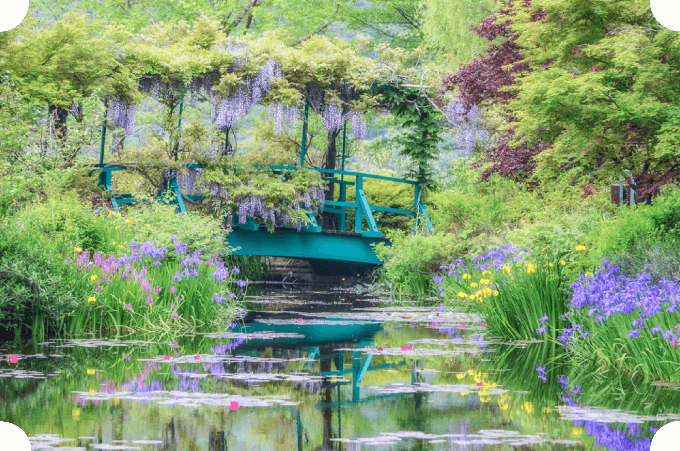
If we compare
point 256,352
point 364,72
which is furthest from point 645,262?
point 364,72

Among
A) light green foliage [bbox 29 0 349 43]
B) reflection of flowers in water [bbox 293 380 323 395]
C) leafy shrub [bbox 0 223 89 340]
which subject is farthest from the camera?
light green foliage [bbox 29 0 349 43]

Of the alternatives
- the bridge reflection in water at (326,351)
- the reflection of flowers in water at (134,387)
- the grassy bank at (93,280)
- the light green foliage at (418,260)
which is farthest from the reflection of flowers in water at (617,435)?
the light green foliage at (418,260)

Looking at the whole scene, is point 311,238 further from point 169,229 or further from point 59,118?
point 169,229

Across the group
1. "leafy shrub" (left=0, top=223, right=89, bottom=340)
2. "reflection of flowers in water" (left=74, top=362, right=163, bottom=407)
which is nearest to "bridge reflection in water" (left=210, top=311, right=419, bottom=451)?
"reflection of flowers in water" (left=74, top=362, right=163, bottom=407)

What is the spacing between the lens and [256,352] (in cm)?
620

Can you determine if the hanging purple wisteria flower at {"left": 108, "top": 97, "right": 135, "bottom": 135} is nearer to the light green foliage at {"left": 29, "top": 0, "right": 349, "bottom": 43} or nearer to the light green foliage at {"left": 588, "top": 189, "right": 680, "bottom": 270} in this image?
the light green foliage at {"left": 29, "top": 0, "right": 349, "bottom": 43}

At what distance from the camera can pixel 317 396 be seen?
14.6 feet

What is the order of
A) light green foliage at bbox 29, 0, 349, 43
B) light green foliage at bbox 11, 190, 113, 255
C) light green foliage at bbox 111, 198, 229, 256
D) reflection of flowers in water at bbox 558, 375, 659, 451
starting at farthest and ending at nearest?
light green foliage at bbox 29, 0, 349, 43
light green foliage at bbox 111, 198, 229, 256
light green foliage at bbox 11, 190, 113, 255
reflection of flowers in water at bbox 558, 375, 659, 451

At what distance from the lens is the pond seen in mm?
3422

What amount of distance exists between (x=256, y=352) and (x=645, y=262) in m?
3.18

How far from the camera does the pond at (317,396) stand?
342 cm

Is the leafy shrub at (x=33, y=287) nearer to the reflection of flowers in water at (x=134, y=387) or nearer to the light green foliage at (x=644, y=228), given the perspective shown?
the reflection of flowers in water at (x=134, y=387)

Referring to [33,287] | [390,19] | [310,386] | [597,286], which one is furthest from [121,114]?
[390,19]

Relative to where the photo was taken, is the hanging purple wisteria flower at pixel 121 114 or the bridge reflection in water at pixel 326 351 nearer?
the bridge reflection in water at pixel 326 351
